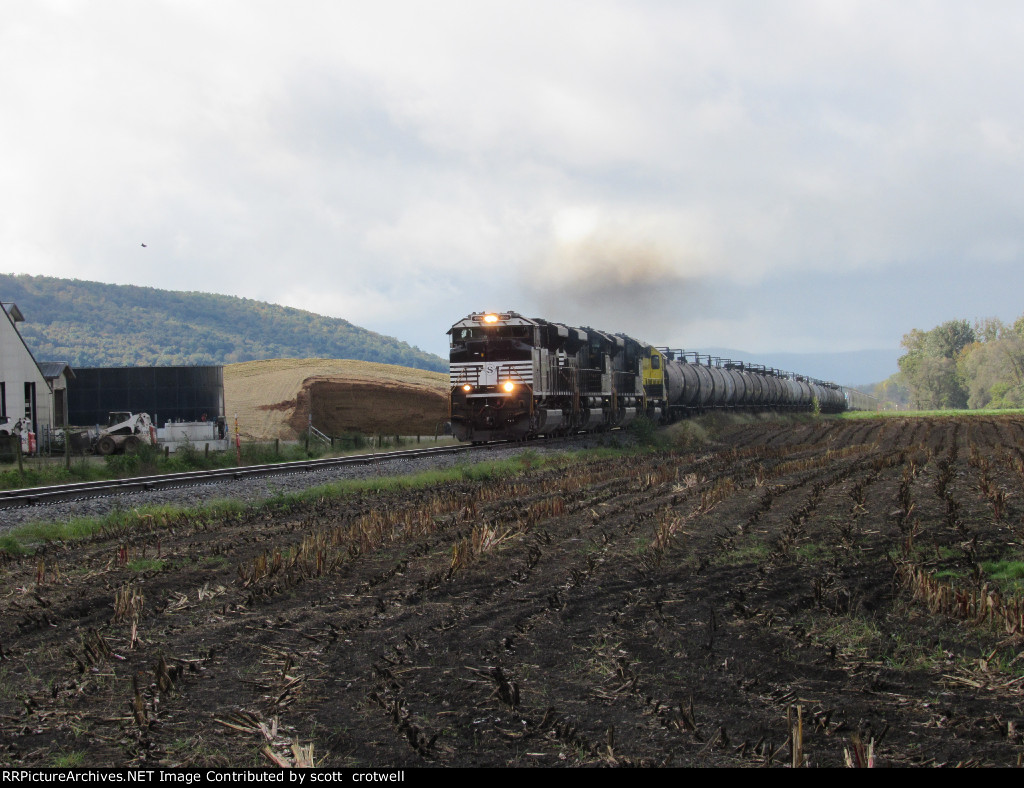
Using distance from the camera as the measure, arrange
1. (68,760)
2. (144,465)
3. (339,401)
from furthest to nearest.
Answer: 1. (339,401)
2. (144,465)
3. (68,760)

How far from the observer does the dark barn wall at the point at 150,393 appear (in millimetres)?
46594

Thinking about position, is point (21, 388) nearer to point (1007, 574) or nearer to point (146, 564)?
point (146, 564)

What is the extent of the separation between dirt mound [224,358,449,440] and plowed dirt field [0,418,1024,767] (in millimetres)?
36355

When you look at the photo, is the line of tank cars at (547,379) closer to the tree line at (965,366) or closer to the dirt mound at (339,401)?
the dirt mound at (339,401)

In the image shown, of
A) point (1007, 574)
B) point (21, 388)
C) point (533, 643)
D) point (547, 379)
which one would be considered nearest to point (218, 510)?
point (533, 643)

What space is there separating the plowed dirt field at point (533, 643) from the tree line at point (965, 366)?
112423 mm

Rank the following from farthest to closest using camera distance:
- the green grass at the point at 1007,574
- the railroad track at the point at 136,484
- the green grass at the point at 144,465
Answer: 1. the green grass at the point at 144,465
2. the railroad track at the point at 136,484
3. the green grass at the point at 1007,574

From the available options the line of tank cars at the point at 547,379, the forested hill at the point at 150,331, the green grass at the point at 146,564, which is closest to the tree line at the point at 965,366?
the line of tank cars at the point at 547,379

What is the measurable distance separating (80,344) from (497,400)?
150 meters

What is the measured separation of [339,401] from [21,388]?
56.8 feet

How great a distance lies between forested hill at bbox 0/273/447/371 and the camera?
6216 inches

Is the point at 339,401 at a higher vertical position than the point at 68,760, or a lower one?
higher

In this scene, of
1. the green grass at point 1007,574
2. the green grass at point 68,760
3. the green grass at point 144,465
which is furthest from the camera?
the green grass at point 144,465

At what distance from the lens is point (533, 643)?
6352 millimetres
